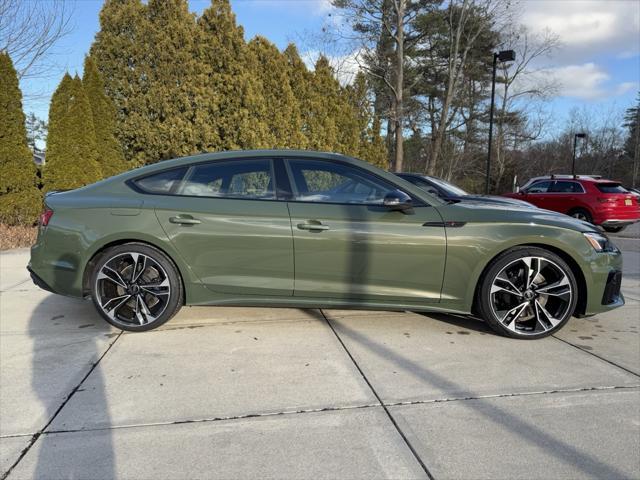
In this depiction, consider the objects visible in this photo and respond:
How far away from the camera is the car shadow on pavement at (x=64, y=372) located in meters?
2.10

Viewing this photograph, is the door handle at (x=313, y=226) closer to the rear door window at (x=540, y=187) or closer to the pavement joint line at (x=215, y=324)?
the pavement joint line at (x=215, y=324)

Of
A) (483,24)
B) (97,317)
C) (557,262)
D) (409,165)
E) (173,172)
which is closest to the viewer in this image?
(557,262)

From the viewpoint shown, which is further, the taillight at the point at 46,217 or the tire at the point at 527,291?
the taillight at the point at 46,217

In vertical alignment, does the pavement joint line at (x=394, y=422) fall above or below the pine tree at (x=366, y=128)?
below

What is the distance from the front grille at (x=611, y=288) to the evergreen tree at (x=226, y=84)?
9707mm

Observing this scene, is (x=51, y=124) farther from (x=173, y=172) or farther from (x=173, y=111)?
(x=173, y=172)

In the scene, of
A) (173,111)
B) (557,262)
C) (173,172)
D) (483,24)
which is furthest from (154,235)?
(483,24)

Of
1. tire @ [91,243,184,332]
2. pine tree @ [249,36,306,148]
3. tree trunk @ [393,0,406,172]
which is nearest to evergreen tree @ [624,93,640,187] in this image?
tree trunk @ [393,0,406,172]

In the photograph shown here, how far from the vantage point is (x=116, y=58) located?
11.2 metres

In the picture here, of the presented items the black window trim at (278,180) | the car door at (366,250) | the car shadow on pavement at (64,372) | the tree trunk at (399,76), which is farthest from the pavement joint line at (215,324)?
the tree trunk at (399,76)

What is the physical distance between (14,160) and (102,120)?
218 cm

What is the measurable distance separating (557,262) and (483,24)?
23.8 m

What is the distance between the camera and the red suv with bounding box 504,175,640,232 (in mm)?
11953

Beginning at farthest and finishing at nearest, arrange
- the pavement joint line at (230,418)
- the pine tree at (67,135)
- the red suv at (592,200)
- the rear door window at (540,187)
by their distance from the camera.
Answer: the rear door window at (540,187) < the red suv at (592,200) < the pine tree at (67,135) < the pavement joint line at (230,418)
